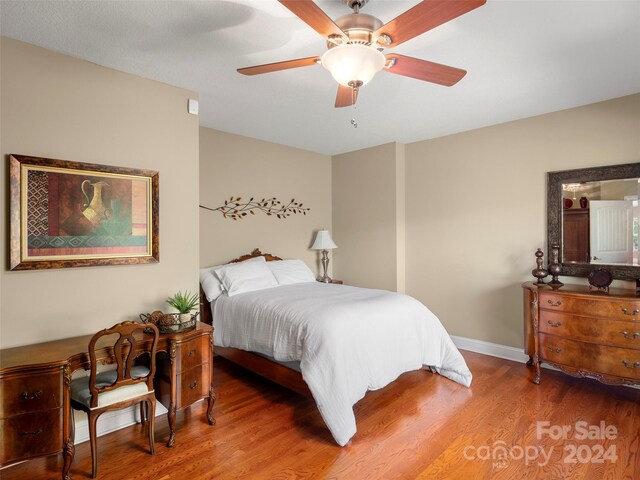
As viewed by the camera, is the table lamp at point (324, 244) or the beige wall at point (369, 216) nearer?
the beige wall at point (369, 216)

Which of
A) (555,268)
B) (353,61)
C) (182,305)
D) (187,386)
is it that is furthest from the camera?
(555,268)

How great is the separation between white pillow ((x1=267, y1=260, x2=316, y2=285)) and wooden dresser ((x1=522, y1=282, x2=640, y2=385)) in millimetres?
2405

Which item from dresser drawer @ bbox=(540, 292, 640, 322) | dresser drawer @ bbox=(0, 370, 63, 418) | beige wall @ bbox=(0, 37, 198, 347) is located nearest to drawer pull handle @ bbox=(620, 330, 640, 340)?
dresser drawer @ bbox=(540, 292, 640, 322)

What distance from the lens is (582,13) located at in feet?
6.40

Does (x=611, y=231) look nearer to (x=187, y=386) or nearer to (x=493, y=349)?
(x=493, y=349)

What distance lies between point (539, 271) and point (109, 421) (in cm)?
377

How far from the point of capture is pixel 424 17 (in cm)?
150

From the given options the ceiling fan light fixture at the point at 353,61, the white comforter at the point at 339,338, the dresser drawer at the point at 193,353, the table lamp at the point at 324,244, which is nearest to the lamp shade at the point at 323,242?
the table lamp at the point at 324,244

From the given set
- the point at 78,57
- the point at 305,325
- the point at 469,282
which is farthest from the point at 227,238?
the point at 469,282

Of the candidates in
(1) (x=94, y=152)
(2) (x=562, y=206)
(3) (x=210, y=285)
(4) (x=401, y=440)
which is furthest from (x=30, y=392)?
(2) (x=562, y=206)

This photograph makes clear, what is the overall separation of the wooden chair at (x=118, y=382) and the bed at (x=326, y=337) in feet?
3.16

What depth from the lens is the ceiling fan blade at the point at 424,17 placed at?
137 centimetres

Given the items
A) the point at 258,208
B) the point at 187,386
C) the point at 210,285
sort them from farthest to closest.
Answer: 1. the point at 258,208
2. the point at 210,285
3. the point at 187,386

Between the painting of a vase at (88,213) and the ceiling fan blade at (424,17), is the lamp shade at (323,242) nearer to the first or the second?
the painting of a vase at (88,213)
